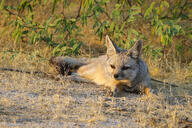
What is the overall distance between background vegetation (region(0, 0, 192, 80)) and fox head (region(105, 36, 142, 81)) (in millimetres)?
1030

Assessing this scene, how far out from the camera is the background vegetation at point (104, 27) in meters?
7.10

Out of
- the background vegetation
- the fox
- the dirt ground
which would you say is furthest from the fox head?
the background vegetation

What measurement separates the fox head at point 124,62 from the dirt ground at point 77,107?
0.30 meters

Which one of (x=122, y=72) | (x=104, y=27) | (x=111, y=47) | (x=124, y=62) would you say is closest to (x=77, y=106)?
(x=122, y=72)

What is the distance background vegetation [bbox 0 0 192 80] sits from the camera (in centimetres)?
710

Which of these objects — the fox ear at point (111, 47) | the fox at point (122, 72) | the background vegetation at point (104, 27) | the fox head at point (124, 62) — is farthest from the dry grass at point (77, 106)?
the background vegetation at point (104, 27)

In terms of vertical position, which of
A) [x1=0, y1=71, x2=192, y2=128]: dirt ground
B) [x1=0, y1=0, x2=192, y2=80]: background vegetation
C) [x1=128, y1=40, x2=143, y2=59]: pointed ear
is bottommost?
[x1=0, y1=71, x2=192, y2=128]: dirt ground

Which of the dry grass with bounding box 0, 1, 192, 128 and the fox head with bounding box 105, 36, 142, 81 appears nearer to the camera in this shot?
the dry grass with bounding box 0, 1, 192, 128

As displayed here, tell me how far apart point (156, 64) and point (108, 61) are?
7.73ft

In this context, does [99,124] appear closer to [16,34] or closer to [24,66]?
[24,66]

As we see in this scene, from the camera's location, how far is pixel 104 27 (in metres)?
7.38

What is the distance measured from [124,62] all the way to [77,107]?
141 cm

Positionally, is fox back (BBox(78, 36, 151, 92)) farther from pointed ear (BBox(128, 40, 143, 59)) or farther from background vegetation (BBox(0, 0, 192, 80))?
Result: background vegetation (BBox(0, 0, 192, 80))

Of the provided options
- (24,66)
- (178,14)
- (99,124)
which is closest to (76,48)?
(24,66)
